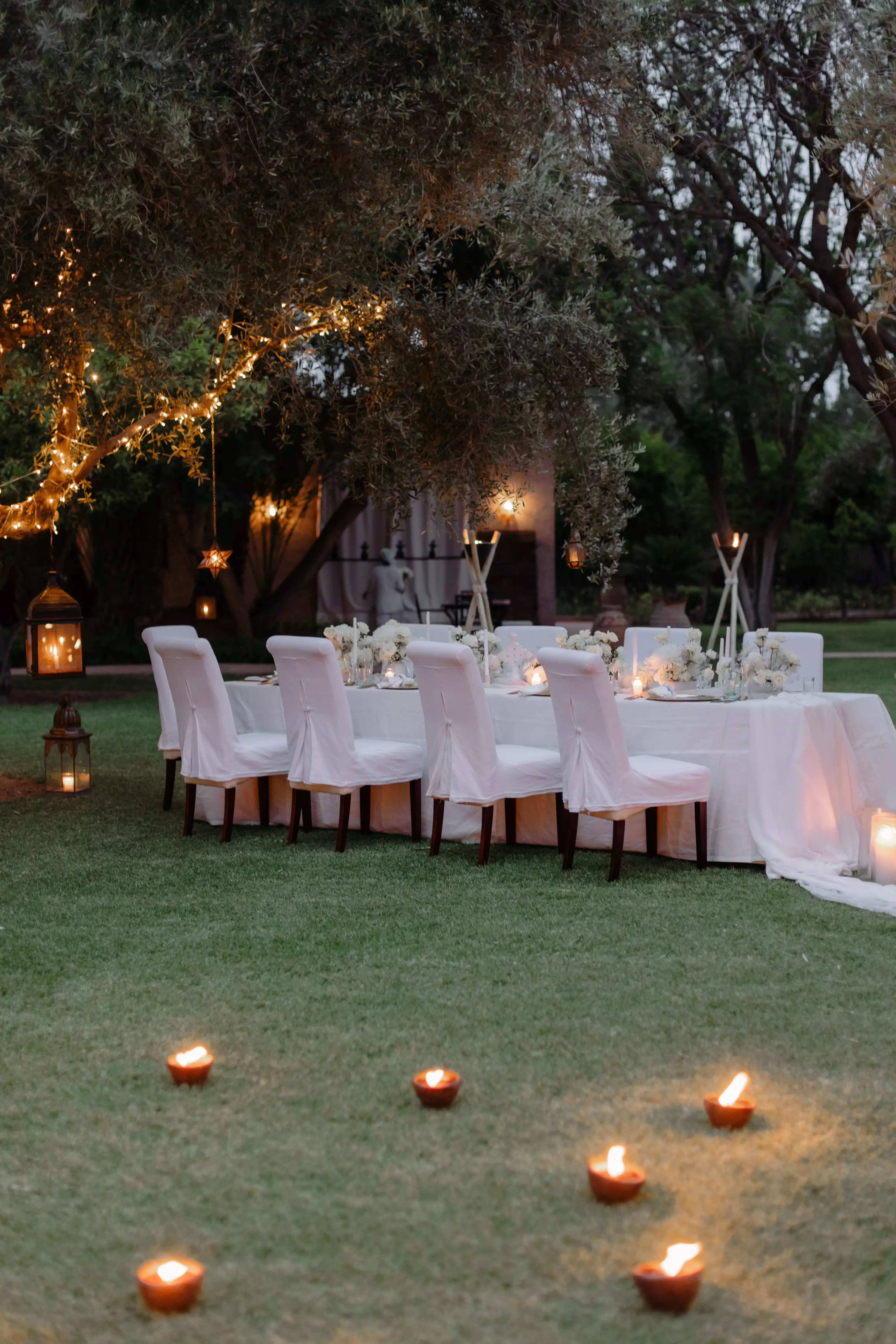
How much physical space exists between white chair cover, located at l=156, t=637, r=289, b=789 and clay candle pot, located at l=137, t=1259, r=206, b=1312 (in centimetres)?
462

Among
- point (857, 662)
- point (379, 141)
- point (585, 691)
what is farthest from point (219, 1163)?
point (857, 662)

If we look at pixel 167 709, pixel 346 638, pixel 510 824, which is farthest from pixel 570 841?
pixel 167 709

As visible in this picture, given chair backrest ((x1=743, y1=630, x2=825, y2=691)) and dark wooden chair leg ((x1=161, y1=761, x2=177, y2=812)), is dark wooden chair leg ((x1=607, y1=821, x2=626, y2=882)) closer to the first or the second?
chair backrest ((x1=743, y1=630, x2=825, y2=691))

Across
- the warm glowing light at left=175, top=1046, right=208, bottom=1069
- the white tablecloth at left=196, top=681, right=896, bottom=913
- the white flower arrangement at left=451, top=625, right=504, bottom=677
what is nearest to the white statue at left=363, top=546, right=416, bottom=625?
the white flower arrangement at left=451, top=625, right=504, bottom=677

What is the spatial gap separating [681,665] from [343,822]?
5.97 ft

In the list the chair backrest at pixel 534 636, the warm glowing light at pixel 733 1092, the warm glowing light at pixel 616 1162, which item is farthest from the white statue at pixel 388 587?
the warm glowing light at pixel 616 1162

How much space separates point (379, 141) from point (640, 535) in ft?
81.7

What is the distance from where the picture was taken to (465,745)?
6.48m

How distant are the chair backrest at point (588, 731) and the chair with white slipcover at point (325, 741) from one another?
3.61 ft

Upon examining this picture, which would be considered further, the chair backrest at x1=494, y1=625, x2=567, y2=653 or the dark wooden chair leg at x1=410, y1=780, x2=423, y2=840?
the chair backrest at x1=494, y1=625, x2=567, y2=653

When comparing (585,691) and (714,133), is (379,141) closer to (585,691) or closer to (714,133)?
(585,691)

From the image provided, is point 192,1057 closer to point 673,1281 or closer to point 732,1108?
point 732,1108

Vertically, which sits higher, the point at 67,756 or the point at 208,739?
the point at 208,739

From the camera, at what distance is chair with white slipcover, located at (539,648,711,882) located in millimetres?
5973
